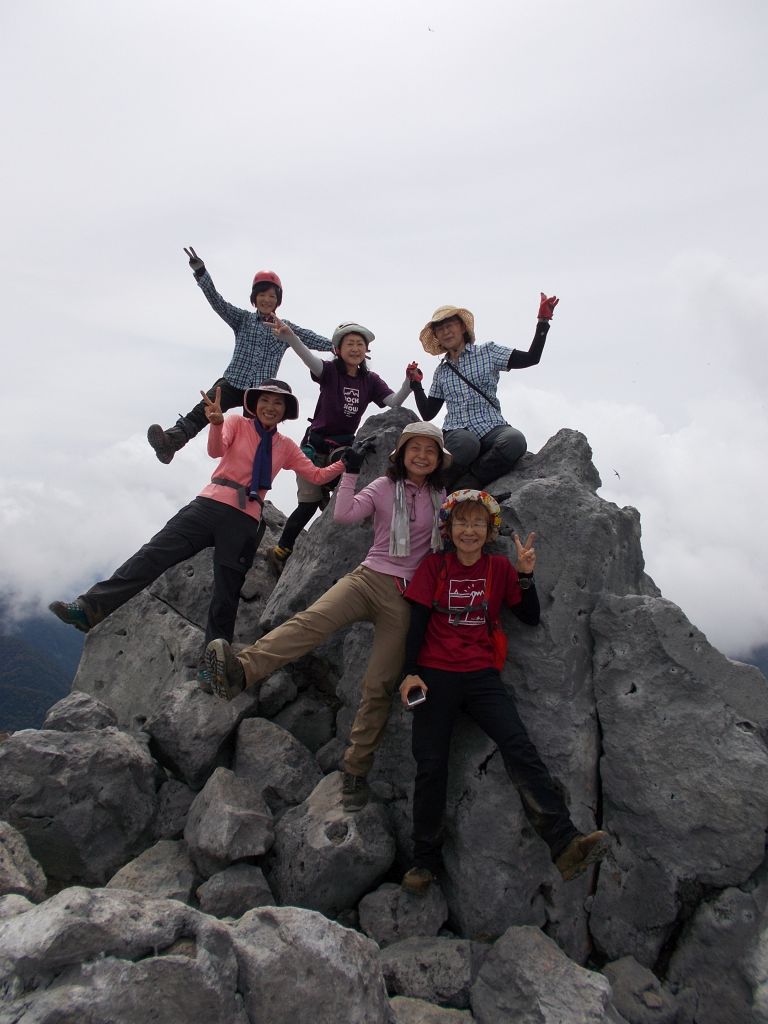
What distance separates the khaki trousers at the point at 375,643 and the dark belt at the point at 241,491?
7.42ft

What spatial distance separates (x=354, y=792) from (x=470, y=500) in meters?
3.69

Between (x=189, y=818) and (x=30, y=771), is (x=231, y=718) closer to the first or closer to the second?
(x=189, y=818)

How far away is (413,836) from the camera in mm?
6898

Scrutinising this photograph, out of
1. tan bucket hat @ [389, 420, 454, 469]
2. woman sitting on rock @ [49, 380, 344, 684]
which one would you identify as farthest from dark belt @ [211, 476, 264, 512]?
tan bucket hat @ [389, 420, 454, 469]

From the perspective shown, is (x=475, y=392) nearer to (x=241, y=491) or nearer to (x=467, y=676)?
(x=241, y=491)

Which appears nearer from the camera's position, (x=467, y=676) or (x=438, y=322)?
(x=467, y=676)

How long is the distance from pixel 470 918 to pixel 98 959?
392 cm

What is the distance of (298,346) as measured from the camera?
1074 centimetres

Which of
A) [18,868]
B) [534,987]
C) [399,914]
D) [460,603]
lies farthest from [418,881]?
[18,868]

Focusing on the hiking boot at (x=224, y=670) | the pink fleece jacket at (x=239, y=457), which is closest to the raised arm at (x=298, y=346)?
the pink fleece jacket at (x=239, y=457)

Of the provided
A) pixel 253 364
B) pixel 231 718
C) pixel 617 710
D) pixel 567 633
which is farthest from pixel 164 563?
pixel 617 710

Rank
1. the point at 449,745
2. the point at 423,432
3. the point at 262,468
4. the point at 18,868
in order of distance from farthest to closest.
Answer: the point at 262,468 → the point at 423,432 → the point at 449,745 → the point at 18,868

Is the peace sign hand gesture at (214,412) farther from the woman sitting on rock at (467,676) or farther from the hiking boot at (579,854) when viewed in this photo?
the hiking boot at (579,854)

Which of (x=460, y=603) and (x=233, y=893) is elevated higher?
(x=460, y=603)
